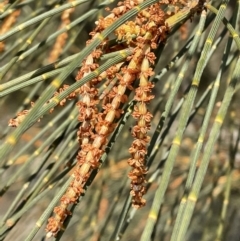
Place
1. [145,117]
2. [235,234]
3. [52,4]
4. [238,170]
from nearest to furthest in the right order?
[145,117] → [52,4] → [238,170] → [235,234]

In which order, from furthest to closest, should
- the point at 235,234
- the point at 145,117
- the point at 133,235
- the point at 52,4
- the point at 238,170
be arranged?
the point at 235,234, the point at 133,235, the point at 238,170, the point at 52,4, the point at 145,117

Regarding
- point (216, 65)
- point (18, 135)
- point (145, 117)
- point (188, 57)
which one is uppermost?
point (216, 65)

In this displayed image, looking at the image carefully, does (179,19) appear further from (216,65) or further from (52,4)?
(216,65)

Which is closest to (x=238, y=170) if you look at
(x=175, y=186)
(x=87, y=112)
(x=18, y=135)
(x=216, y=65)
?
(x=175, y=186)

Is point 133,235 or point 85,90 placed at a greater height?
point 133,235

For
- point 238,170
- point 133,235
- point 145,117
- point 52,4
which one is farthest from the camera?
point 133,235

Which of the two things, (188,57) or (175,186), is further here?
(175,186)

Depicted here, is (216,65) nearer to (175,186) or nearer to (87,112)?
(175,186)

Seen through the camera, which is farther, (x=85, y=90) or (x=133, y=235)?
(x=133, y=235)

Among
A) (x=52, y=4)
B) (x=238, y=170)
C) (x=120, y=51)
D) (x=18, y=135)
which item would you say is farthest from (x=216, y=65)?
(x=18, y=135)
